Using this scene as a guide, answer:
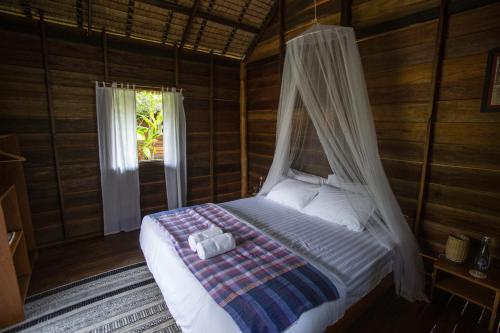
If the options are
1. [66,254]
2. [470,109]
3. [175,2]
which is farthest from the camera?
[175,2]

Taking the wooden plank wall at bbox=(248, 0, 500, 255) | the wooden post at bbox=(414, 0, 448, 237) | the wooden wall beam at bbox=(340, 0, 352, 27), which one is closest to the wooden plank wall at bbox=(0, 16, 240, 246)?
the wooden wall beam at bbox=(340, 0, 352, 27)

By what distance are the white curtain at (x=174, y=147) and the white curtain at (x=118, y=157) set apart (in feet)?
1.43

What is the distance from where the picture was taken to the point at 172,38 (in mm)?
3596

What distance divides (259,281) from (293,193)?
1.52m

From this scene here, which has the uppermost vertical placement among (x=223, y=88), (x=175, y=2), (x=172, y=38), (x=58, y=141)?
(x=175, y=2)

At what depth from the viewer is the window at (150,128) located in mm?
3766

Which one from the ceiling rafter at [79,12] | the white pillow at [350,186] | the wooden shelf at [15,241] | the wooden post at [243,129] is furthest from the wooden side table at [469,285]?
the ceiling rafter at [79,12]

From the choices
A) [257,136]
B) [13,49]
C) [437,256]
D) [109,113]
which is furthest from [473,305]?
[13,49]

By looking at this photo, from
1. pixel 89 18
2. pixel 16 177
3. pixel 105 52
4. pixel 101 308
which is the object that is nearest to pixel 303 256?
pixel 101 308

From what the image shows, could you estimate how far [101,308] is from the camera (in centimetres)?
211

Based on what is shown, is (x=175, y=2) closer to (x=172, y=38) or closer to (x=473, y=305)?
(x=172, y=38)

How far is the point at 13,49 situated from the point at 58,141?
1.03 metres

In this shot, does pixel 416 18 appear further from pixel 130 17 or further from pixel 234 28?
pixel 130 17

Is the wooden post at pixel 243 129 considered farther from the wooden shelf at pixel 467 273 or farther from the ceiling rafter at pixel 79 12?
the wooden shelf at pixel 467 273
